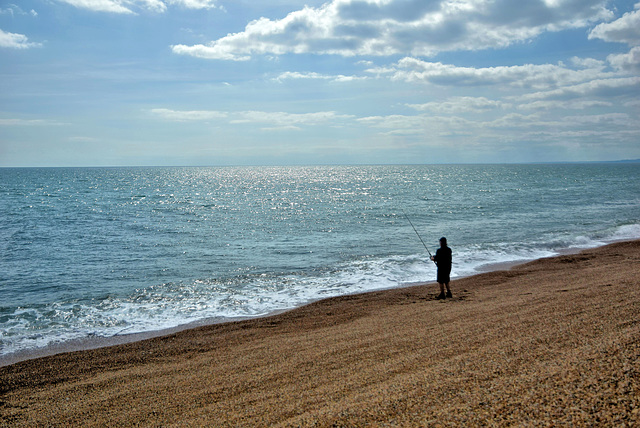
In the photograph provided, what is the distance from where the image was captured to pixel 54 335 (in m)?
10.7

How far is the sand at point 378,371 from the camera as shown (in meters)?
4.44

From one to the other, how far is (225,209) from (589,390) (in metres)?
40.0

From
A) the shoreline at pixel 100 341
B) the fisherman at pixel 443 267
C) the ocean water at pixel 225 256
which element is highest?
the fisherman at pixel 443 267

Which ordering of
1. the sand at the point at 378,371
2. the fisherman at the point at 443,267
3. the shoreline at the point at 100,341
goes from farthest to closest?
1. the fisherman at the point at 443,267
2. the shoreline at the point at 100,341
3. the sand at the point at 378,371

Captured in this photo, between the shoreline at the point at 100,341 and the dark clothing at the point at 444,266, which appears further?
the dark clothing at the point at 444,266

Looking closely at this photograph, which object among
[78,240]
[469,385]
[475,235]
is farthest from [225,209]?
[469,385]

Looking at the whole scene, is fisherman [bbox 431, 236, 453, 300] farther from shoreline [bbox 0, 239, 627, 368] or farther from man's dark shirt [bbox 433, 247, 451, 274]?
shoreline [bbox 0, 239, 627, 368]

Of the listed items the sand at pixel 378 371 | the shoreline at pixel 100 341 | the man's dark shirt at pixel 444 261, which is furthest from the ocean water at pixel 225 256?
the man's dark shirt at pixel 444 261

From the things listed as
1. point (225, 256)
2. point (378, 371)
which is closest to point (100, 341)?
point (378, 371)

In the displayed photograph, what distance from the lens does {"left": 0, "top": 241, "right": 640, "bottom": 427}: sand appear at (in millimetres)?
4438

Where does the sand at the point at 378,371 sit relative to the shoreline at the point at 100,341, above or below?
above

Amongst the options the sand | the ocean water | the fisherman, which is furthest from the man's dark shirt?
the ocean water

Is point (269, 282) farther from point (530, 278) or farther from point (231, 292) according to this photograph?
point (530, 278)

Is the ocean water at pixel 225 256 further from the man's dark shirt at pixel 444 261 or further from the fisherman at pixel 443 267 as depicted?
the man's dark shirt at pixel 444 261
